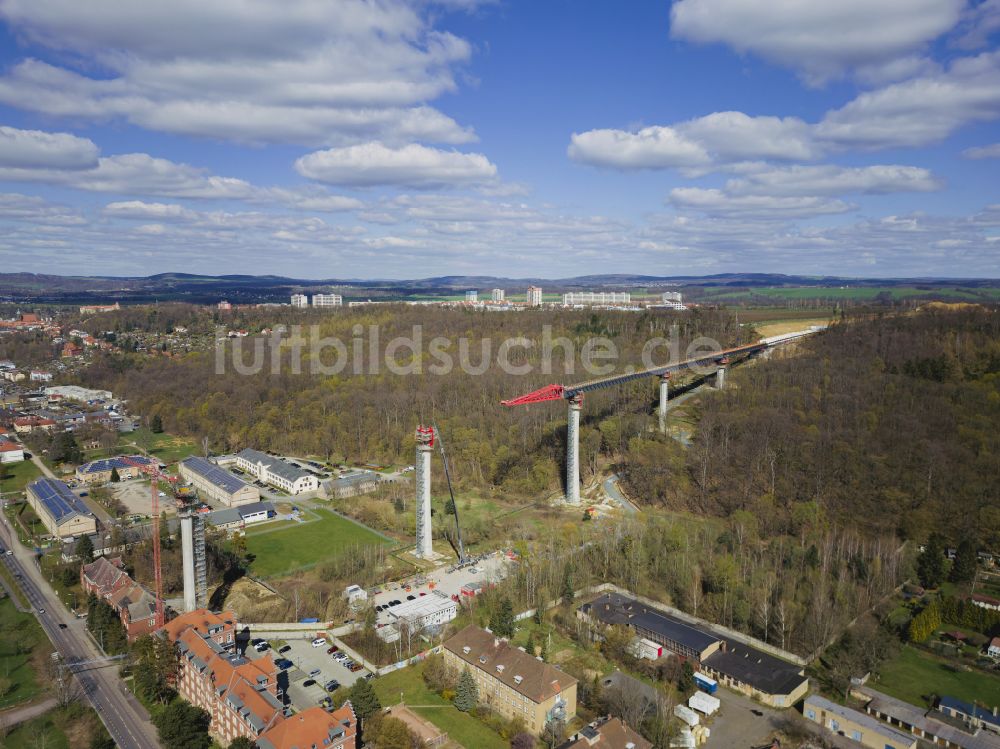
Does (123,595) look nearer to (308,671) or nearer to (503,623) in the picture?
(308,671)

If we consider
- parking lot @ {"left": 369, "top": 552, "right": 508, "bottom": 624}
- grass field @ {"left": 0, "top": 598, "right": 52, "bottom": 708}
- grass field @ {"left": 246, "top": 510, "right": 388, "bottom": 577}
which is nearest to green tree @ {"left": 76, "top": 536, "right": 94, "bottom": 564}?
grass field @ {"left": 0, "top": 598, "right": 52, "bottom": 708}

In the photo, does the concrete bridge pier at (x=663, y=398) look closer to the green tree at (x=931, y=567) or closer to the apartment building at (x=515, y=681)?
the green tree at (x=931, y=567)

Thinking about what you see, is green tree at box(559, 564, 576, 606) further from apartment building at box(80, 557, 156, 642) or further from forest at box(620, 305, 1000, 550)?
apartment building at box(80, 557, 156, 642)

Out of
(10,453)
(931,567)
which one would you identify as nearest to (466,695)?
(931,567)

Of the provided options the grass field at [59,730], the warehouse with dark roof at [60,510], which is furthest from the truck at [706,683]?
the warehouse with dark roof at [60,510]

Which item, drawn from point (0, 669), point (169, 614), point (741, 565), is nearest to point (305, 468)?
point (169, 614)

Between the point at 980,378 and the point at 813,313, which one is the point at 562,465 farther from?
the point at 813,313
